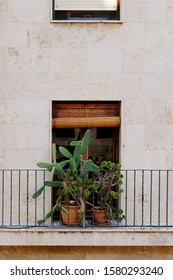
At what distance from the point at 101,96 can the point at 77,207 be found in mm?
1835

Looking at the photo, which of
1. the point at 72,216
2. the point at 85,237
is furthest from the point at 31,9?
the point at 85,237

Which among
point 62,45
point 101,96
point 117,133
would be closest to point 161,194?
point 117,133

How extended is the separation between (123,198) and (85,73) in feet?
7.00

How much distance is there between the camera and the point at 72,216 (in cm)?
778

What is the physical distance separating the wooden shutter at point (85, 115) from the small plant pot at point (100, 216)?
1394 millimetres

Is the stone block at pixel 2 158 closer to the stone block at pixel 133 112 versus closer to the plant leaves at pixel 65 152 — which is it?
the plant leaves at pixel 65 152

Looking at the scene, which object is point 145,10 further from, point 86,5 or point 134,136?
point 134,136

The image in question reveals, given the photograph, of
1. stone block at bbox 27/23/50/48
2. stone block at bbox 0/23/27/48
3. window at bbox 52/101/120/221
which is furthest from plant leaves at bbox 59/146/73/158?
stone block at bbox 0/23/27/48

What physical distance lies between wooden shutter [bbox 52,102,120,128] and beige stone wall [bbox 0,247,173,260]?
6.55 ft

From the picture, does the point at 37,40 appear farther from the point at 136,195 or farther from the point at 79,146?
the point at 136,195

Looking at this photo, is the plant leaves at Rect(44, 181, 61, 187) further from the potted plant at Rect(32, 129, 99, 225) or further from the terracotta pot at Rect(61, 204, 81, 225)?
the terracotta pot at Rect(61, 204, 81, 225)

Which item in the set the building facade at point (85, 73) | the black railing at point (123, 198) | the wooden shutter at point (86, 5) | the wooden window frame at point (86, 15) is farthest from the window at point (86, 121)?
the wooden shutter at point (86, 5)

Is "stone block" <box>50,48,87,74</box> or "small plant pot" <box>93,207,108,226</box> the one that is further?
"stone block" <box>50,48,87,74</box>

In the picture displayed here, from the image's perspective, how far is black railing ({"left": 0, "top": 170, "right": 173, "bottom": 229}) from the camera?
8078mm
